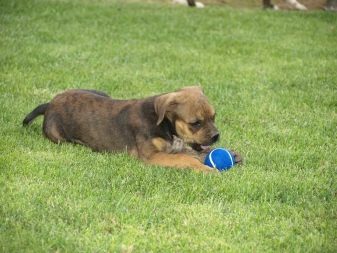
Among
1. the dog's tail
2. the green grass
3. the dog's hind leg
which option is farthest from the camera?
the dog's tail

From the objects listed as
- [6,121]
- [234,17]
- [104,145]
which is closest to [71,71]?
[6,121]

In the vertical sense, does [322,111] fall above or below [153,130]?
below

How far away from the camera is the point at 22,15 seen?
17.8 metres

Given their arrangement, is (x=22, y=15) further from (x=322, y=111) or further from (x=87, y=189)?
(x=87, y=189)

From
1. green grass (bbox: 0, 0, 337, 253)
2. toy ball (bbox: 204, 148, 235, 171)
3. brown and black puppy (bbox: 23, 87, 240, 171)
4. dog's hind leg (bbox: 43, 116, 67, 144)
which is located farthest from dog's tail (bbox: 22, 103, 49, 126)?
toy ball (bbox: 204, 148, 235, 171)

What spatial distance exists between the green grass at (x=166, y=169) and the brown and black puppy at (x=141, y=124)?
9.8 inches

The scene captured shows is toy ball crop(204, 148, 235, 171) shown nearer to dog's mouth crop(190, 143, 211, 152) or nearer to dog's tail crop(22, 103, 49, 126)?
dog's mouth crop(190, 143, 211, 152)

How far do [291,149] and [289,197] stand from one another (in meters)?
1.91

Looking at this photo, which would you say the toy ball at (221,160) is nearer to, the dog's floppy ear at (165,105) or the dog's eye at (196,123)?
the dog's eye at (196,123)

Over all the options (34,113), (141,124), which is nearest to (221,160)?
(141,124)

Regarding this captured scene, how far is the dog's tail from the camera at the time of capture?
29.4 ft

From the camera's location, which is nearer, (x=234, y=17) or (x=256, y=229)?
(x=256, y=229)

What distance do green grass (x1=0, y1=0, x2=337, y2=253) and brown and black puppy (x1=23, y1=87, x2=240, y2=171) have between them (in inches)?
9.8

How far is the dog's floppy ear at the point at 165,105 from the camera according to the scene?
7623mm
